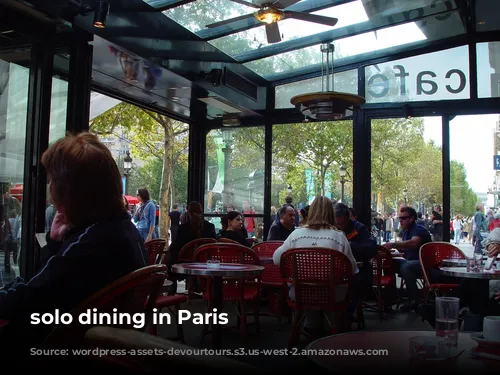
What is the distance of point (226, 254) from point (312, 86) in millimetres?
4852

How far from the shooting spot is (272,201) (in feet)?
29.9

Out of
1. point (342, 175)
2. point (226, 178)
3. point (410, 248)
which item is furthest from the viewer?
point (226, 178)

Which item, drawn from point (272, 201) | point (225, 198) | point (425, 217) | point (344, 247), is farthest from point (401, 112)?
point (344, 247)

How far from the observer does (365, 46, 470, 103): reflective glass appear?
812 centimetres

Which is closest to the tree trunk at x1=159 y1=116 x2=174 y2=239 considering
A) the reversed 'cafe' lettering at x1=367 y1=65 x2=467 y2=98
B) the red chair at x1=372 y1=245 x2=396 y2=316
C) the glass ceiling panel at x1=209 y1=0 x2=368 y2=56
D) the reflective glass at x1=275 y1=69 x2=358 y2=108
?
the reflective glass at x1=275 y1=69 x2=358 y2=108

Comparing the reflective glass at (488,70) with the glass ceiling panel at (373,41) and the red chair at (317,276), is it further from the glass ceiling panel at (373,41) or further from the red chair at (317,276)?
the red chair at (317,276)

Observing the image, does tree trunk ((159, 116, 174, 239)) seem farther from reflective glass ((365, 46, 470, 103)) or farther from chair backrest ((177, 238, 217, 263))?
chair backrest ((177, 238, 217, 263))

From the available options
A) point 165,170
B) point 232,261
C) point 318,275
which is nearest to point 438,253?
point 318,275

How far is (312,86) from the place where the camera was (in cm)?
891

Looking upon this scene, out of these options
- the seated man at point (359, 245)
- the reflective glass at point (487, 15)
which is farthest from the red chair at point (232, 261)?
the reflective glass at point (487, 15)

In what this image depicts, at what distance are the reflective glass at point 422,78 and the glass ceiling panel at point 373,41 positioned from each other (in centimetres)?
32

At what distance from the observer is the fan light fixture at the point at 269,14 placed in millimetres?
4922

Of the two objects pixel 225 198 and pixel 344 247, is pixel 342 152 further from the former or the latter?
pixel 344 247

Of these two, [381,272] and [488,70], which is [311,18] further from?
[488,70]
